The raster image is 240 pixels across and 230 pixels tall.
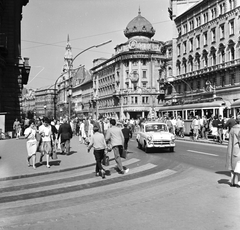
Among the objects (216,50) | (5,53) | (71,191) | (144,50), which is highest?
(144,50)

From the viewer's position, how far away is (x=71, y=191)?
9.52m

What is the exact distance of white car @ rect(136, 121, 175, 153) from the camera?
18.4 meters

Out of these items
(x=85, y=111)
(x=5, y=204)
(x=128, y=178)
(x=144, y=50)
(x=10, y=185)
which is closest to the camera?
(x=5, y=204)

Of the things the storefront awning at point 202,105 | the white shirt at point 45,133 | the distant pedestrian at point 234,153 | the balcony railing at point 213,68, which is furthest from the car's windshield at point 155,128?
the balcony railing at point 213,68

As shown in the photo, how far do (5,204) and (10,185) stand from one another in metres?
2.40

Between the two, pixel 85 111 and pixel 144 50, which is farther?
pixel 85 111

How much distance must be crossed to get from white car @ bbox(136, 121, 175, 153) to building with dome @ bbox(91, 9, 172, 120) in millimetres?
69599

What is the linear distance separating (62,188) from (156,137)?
359 inches

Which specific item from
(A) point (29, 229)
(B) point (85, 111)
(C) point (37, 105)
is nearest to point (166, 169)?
(A) point (29, 229)

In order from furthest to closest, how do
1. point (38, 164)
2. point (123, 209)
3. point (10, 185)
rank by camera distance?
point (38, 164), point (10, 185), point (123, 209)

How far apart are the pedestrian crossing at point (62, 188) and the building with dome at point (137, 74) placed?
77.3 m

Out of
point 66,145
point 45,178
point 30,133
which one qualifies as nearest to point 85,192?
point 45,178

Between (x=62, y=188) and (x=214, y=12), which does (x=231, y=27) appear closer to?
(x=214, y=12)

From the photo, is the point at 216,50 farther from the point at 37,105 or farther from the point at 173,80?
the point at 37,105
